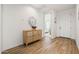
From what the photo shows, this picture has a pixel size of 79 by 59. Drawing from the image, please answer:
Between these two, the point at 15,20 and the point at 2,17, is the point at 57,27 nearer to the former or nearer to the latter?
the point at 15,20

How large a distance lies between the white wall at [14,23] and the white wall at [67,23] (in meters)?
3.02

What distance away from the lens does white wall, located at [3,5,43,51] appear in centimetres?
349

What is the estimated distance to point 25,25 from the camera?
4863mm

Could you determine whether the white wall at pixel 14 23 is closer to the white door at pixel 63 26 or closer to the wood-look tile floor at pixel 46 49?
the wood-look tile floor at pixel 46 49

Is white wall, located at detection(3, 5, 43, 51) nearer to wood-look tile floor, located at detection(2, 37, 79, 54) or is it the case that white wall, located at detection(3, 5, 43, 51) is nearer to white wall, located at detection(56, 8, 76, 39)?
wood-look tile floor, located at detection(2, 37, 79, 54)

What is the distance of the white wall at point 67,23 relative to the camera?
6012 millimetres

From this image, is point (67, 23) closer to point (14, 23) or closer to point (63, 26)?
point (63, 26)

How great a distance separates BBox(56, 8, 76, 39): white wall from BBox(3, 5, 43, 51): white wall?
9.91 feet

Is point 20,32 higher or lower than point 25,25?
lower

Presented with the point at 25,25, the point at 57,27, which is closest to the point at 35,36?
the point at 25,25

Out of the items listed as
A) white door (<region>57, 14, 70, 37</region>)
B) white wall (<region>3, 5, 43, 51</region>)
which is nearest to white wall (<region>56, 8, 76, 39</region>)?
white door (<region>57, 14, 70, 37</region>)

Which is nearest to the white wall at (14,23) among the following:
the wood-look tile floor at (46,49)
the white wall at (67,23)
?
the wood-look tile floor at (46,49)

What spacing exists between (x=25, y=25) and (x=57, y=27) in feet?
10.8
